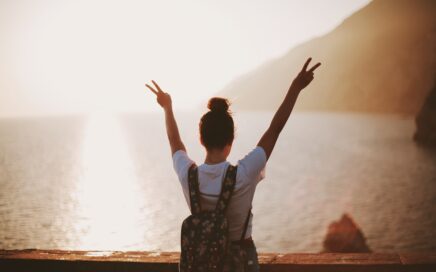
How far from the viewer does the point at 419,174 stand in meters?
66.6

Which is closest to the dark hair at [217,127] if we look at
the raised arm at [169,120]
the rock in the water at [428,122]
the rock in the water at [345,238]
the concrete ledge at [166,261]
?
the raised arm at [169,120]

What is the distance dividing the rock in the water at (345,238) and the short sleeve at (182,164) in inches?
1249

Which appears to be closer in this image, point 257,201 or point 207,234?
point 207,234

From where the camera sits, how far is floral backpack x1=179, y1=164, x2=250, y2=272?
2012 millimetres

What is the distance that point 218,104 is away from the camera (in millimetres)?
2162

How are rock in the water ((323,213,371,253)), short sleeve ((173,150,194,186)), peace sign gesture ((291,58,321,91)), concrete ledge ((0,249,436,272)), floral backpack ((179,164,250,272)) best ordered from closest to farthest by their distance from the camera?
1. floral backpack ((179,164,250,272))
2. short sleeve ((173,150,194,186))
3. peace sign gesture ((291,58,321,91))
4. concrete ledge ((0,249,436,272))
5. rock in the water ((323,213,371,253))

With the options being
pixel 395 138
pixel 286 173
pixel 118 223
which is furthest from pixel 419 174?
pixel 395 138

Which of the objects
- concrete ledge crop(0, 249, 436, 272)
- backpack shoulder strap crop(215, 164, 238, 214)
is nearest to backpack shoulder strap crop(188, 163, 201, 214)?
backpack shoulder strap crop(215, 164, 238, 214)

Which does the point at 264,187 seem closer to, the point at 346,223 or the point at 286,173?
the point at 286,173

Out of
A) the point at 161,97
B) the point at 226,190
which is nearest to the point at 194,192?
the point at 226,190

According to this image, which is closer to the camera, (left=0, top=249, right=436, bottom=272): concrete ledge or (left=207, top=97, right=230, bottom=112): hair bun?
(left=207, top=97, right=230, bottom=112): hair bun

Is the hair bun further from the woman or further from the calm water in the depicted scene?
the calm water

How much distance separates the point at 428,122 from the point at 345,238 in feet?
248

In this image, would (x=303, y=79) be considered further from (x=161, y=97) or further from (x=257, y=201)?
(x=257, y=201)
